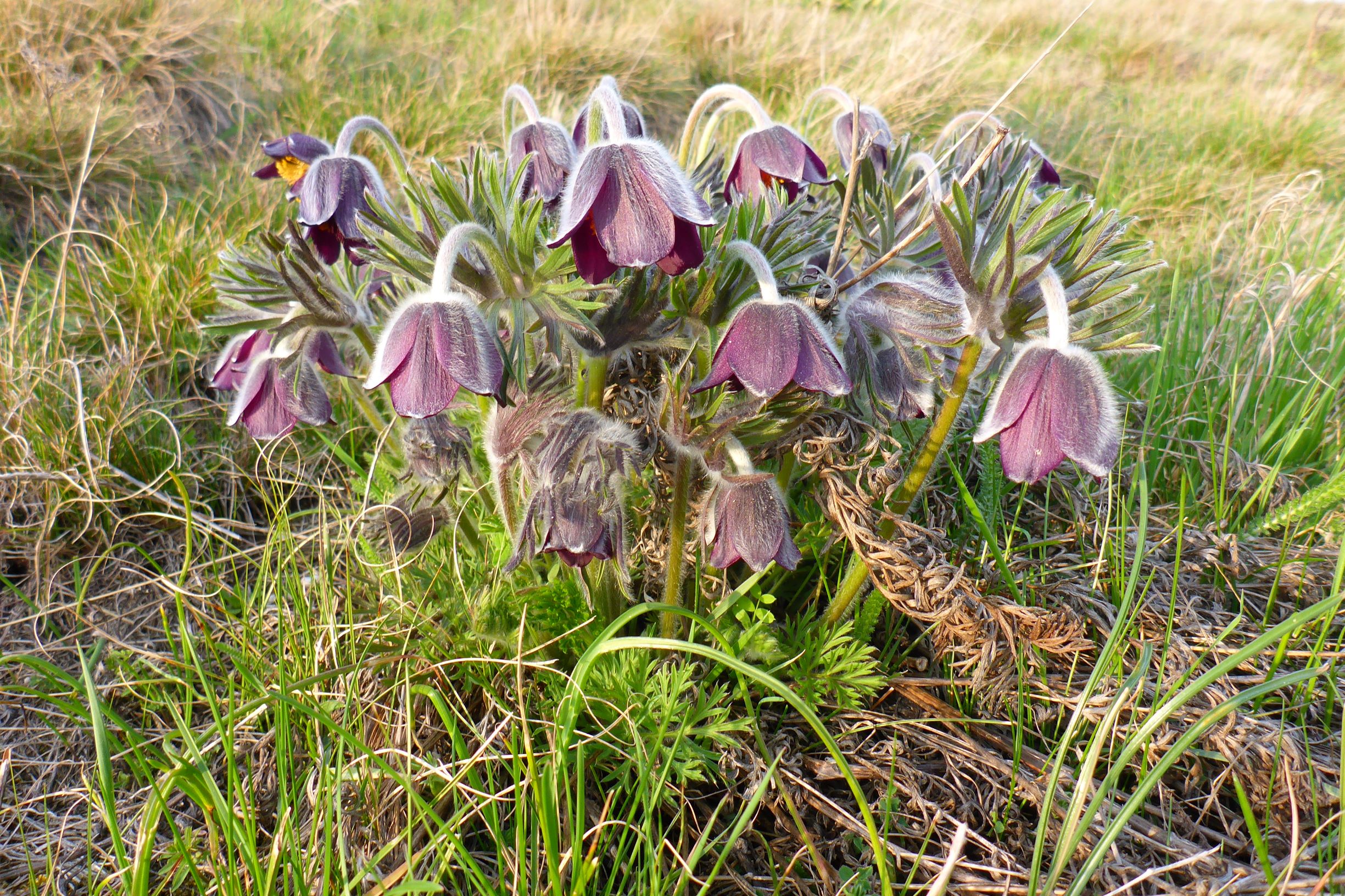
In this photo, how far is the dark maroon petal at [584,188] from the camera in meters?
1.04

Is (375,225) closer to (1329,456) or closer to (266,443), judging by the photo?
(266,443)

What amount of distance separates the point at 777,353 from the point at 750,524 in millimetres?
300

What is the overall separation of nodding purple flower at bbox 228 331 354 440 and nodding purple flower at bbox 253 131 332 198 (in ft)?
0.91

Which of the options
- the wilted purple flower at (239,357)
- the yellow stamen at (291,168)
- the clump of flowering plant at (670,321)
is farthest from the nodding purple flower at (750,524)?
the yellow stamen at (291,168)

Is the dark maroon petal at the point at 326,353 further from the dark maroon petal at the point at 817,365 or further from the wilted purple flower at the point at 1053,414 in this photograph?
the wilted purple flower at the point at 1053,414

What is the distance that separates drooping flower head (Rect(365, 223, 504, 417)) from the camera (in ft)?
3.44

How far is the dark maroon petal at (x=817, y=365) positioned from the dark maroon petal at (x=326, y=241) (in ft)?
2.81

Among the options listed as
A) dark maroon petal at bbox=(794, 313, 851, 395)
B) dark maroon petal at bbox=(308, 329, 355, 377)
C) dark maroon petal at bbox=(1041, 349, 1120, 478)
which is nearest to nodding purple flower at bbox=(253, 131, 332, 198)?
dark maroon petal at bbox=(308, 329, 355, 377)

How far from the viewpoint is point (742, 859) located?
1.36 metres

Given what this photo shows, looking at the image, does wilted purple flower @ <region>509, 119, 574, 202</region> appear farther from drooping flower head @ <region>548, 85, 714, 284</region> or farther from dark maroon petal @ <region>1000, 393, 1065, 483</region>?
dark maroon petal @ <region>1000, 393, 1065, 483</region>

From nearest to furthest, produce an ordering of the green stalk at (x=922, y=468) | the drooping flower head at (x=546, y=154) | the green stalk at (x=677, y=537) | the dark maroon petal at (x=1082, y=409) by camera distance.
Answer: the dark maroon petal at (x=1082, y=409)
the green stalk at (x=922, y=468)
the green stalk at (x=677, y=537)
the drooping flower head at (x=546, y=154)

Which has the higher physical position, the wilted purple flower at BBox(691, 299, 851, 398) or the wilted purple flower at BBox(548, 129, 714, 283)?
the wilted purple flower at BBox(548, 129, 714, 283)

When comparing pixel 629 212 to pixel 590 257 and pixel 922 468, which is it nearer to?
pixel 590 257

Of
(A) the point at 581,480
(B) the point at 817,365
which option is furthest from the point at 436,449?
(B) the point at 817,365
